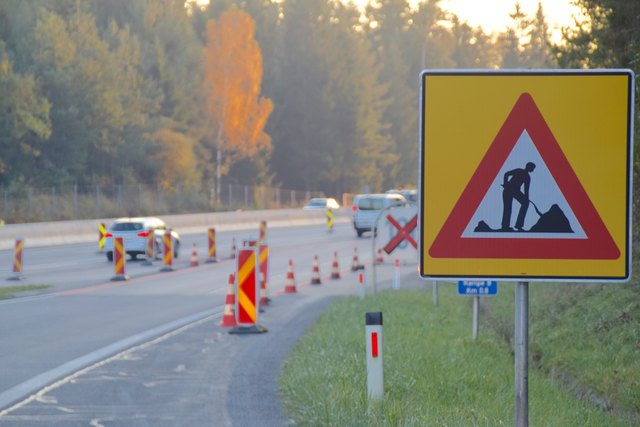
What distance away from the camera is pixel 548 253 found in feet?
17.9

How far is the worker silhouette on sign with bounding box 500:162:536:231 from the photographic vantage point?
541 centimetres

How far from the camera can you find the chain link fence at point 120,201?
2089 inches

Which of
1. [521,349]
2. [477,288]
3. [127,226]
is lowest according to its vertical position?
[127,226]

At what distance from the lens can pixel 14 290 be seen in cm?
2506

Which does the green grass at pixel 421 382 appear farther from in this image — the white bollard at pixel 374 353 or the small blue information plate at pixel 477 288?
the small blue information plate at pixel 477 288

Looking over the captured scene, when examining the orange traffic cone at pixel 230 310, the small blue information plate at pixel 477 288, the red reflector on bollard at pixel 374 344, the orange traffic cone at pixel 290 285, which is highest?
the red reflector on bollard at pixel 374 344

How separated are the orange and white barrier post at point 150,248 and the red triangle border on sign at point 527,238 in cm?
3013

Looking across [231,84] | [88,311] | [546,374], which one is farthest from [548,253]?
[231,84]

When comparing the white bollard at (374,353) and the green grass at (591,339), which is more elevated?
the white bollard at (374,353)

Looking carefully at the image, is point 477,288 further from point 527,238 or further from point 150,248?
point 150,248

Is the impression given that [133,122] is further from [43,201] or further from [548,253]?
[548,253]

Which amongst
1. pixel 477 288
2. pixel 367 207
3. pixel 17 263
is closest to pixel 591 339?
pixel 477 288

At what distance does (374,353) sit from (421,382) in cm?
206

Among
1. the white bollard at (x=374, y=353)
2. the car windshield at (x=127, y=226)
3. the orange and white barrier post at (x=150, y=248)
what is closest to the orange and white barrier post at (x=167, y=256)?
the orange and white barrier post at (x=150, y=248)
